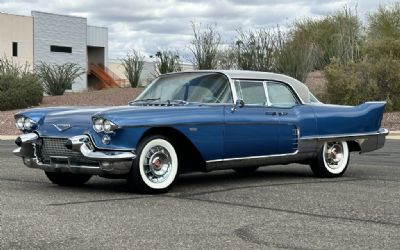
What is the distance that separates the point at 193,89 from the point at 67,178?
203cm

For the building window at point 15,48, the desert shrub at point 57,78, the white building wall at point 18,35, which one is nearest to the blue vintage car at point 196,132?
the desert shrub at point 57,78

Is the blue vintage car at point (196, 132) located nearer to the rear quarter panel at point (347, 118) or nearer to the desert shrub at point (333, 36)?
the rear quarter panel at point (347, 118)

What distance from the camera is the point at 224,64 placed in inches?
1140

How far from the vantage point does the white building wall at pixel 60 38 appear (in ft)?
182

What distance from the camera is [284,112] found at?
29.8ft

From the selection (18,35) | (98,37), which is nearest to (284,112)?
(18,35)

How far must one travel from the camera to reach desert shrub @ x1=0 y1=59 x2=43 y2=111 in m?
29.6

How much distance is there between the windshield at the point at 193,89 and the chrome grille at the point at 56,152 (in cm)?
154

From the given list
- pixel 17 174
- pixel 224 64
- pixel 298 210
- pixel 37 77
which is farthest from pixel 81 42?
pixel 298 210

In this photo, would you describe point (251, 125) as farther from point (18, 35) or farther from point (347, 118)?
point (18, 35)

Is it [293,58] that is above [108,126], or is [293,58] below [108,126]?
above

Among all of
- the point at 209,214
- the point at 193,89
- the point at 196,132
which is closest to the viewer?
the point at 209,214

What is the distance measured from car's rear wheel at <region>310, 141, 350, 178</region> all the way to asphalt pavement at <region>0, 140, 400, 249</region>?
18 cm

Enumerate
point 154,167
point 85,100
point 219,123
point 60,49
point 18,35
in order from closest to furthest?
A: point 154,167 → point 219,123 → point 85,100 → point 18,35 → point 60,49
